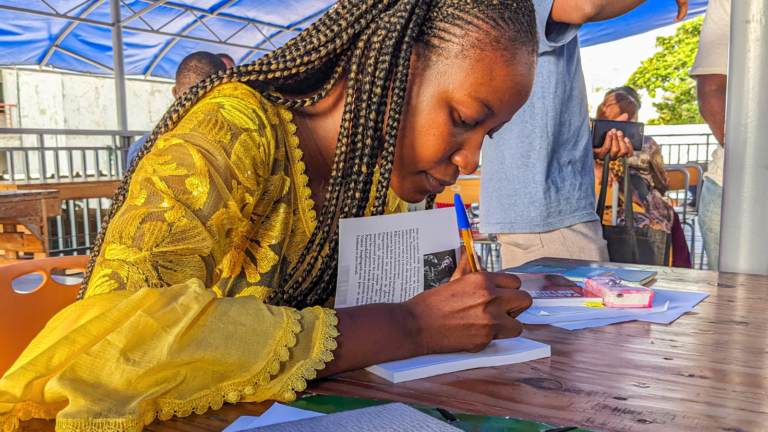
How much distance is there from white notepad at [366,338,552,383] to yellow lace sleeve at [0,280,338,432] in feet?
0.28

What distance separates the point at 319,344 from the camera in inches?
31.3

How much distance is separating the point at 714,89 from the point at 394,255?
2.08 meters

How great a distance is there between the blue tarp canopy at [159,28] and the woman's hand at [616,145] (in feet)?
18.1

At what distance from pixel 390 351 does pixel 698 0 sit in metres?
8.00

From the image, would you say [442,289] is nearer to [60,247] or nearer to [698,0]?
[60,247]

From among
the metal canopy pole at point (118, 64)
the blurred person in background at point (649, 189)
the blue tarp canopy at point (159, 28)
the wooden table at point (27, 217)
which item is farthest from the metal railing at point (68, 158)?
the blurred person in background at point (649, 189)

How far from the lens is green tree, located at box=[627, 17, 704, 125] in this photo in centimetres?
1257

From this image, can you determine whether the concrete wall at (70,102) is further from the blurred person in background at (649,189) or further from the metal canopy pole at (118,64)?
the blurred person in background at (649,189)

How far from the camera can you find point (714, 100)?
262cm

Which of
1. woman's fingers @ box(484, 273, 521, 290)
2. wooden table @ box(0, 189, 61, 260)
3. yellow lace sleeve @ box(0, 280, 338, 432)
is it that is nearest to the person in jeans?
woman's fingers @ box(484, 273, 521, 290)

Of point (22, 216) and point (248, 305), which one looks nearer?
point (248, 305)

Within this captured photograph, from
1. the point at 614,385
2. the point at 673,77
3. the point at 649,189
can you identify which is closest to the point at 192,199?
the point at 614,385

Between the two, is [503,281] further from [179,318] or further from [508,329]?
[179,318]

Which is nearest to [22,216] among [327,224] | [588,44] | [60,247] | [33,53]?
[60,247]
